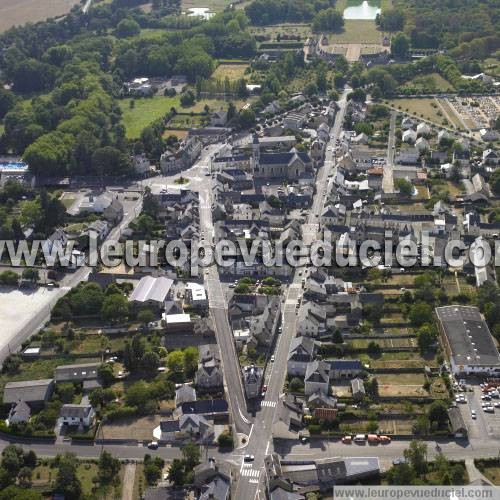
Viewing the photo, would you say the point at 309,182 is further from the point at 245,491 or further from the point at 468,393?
the point at 245,491

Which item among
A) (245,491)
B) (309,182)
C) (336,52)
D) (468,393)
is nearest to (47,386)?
(245,491)

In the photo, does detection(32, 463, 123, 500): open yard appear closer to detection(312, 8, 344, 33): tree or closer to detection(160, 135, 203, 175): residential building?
detection(160, 135, 203, 175): residential building

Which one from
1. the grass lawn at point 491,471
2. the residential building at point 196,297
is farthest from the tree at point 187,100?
the grass lawn at point 491,471

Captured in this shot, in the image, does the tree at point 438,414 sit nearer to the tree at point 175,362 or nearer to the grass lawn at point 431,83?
the tree at point 175,362

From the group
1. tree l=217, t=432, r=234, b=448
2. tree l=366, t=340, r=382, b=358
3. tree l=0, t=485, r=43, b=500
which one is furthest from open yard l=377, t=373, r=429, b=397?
tree l=0, t=485, r=43, b=500

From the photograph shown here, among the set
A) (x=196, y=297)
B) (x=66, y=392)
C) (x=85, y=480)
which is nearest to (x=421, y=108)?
(x=196, y=297)

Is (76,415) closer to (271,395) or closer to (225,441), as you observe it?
(225,441)
